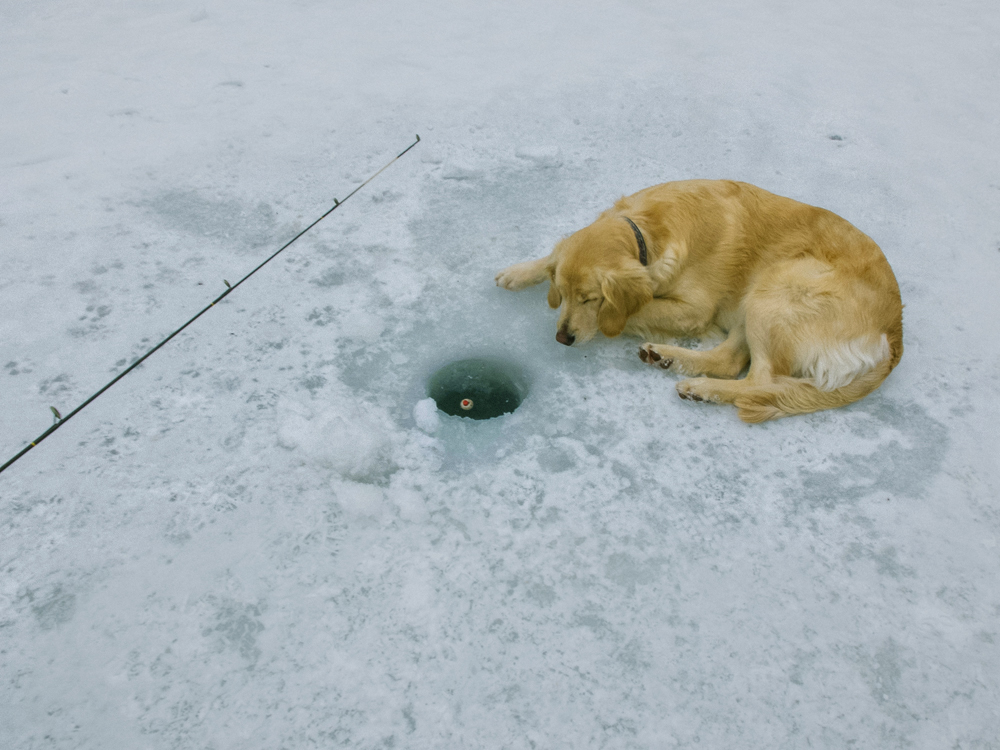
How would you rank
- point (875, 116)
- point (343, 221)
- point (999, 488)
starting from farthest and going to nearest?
1. point (875, 116)
2. point (343, 221)
3. point (999, 488)

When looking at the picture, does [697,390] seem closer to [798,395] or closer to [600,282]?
[798,395]

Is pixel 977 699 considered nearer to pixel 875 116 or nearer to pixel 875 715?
pixel 875 715

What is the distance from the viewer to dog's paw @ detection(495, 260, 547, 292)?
2783 millimetres

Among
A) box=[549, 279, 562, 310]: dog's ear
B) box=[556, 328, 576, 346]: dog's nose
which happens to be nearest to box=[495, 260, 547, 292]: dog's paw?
box=[549, 279, 562, 310]: dog's ear

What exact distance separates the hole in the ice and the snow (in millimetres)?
71

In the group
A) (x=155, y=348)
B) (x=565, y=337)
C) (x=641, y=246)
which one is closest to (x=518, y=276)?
(x=565, y=337)

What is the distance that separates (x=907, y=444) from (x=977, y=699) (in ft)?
2.89

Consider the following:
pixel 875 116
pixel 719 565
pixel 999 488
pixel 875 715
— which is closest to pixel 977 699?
pixel 875 715

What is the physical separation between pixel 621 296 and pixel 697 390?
0.45m

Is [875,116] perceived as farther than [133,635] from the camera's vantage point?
Yes

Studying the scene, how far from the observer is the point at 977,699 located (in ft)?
5.28

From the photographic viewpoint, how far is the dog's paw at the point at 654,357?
8.23 ft

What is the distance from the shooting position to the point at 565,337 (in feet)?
8.20

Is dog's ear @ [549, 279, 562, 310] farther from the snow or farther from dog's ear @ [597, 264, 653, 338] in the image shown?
dog's ear @ [597, 264, 653, 338]
